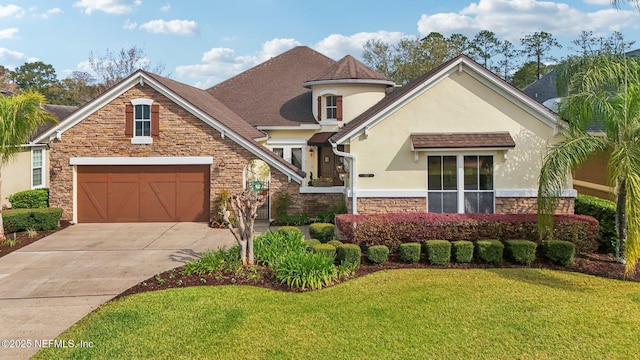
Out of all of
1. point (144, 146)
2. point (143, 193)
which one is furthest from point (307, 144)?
point (143, 193)

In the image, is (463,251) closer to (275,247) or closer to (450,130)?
(450,130)

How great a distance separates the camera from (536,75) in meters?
54.8

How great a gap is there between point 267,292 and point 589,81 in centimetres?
880

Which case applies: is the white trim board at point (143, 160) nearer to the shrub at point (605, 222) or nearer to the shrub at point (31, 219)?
the shrub at point (31, 219)

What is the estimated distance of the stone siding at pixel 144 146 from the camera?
18078mm

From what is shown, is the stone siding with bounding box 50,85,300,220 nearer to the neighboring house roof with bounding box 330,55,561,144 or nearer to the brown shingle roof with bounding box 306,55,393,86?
the neighboring house roof with bounding box 330,55,561,144

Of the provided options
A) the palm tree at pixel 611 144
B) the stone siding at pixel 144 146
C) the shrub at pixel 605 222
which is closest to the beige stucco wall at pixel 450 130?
the shrub at pixel 605 222

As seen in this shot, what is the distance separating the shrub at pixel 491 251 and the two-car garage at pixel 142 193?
11.0 m

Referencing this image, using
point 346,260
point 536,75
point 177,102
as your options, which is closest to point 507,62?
point 536,75

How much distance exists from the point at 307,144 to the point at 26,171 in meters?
13.2

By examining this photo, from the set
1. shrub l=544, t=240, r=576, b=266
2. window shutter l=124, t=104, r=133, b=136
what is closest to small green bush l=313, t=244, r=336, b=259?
shrub l=544, t=240, r=576, b=266

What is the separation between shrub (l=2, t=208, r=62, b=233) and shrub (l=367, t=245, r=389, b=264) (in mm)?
12197

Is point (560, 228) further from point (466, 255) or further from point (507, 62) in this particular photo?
point (507, 62)

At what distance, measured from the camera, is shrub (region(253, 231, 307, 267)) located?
10680mm
